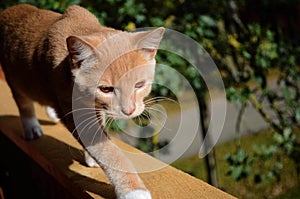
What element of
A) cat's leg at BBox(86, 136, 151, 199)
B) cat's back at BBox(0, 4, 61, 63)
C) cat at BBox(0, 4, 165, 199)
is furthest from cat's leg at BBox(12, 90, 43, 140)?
cat's leg at BBox(86, 136, 151, 199)

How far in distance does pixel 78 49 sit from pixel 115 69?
0.40ft

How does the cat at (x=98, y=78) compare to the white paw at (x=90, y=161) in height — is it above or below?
above

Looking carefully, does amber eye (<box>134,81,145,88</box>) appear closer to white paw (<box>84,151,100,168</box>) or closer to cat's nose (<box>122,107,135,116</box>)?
cat's nose (<box>122,107,135,116</box>)

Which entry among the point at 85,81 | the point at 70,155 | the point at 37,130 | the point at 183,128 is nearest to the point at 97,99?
the point at 85,81

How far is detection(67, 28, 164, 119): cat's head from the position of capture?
1.31 metres

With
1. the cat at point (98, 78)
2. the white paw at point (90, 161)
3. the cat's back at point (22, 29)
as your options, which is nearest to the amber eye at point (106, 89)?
the cat at point (98, 78)

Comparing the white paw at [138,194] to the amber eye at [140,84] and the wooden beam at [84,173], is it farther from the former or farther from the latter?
the amber eye at [140,84]

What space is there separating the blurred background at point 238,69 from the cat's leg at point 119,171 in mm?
1110

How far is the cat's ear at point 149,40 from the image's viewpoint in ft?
4.43

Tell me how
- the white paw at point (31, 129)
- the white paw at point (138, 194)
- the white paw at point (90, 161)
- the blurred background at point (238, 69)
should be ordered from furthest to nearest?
the blurred background at point (238, 69)
the white paw at point (31, 129)
the white paw at point (90, 161)
the white paw at point (138, 194)

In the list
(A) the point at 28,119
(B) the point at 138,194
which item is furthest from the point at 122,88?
(A) the point at 28,119

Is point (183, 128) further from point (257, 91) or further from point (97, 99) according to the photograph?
point (257, 91)

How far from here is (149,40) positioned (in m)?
1.37

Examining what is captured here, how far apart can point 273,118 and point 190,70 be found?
743 millimetres
